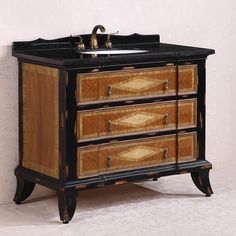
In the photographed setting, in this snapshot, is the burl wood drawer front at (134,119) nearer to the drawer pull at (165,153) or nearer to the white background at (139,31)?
the drawer pull at (165,153)

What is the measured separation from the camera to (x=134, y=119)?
171 inches

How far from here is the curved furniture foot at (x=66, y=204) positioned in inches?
165

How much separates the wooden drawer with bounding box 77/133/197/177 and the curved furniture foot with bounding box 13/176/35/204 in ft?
1.24

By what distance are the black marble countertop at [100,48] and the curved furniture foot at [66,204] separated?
58 cm

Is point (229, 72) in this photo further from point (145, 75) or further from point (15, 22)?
point (15, 22)

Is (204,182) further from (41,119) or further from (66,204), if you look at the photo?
(41,119)

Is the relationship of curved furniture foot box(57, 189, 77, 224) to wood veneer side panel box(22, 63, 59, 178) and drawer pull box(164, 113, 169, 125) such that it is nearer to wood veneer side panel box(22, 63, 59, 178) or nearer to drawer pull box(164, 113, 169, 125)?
wood veneer side panel box(22, 63, 59, 178)

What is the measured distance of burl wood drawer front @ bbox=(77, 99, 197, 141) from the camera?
13.8 ft

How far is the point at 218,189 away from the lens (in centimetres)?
481

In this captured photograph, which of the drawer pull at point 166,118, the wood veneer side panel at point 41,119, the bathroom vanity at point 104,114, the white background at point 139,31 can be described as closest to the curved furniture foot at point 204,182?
the bathroom vanity at point 104,114

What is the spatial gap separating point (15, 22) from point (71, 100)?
1.81 feet

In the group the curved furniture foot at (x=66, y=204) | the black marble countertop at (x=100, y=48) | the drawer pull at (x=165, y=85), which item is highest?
the black marble countertop at (x=100, y=48)

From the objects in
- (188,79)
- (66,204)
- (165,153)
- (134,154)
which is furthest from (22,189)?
(188,79)

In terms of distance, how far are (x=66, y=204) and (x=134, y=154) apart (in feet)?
1.40
